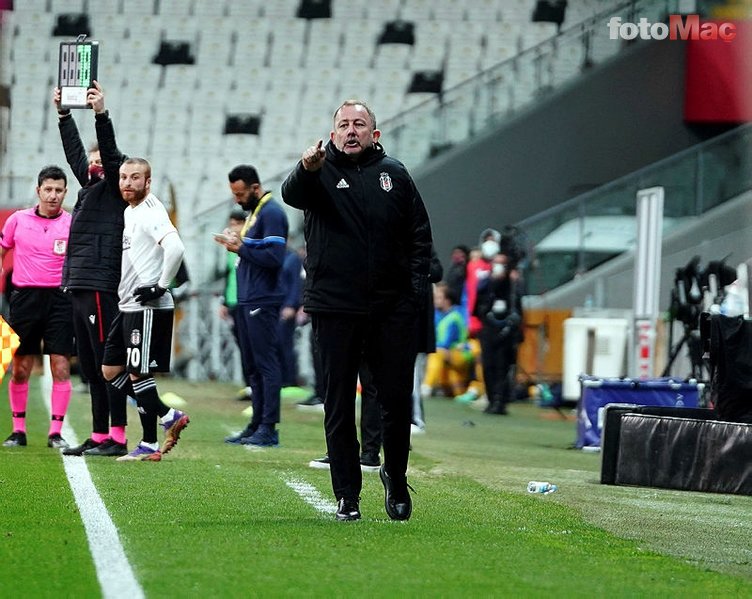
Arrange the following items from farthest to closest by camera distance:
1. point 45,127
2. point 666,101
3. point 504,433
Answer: point 45,127, point 666,101, point 504,433

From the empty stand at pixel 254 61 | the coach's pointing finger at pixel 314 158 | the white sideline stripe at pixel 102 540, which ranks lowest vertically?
the white sideline stripe at pixel 102 540

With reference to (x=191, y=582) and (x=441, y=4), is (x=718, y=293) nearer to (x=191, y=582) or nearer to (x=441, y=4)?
(x=191, y=582)

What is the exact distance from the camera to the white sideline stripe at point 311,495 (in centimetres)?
784

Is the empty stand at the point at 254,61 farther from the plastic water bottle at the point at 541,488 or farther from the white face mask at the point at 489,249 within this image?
the plastic water bottle at the point at 541,488

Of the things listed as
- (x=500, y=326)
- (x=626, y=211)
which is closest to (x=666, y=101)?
(x=626, y=211)

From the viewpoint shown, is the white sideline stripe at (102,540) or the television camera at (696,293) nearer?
the white sideline stripe at (102,540)

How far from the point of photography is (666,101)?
2825 cm

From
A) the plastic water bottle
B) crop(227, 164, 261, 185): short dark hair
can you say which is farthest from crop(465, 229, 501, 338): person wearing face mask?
the plastic water bottle

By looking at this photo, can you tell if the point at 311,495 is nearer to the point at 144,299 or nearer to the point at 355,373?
the point at 355,373

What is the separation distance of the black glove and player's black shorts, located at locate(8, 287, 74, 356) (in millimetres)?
1725

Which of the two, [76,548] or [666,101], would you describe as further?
[666,101]

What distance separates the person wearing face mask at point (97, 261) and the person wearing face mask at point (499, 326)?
8.69m

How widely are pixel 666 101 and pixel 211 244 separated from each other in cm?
890

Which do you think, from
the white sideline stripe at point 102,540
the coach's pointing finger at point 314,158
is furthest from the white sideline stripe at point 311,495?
the coach's pointing finger at point 314,158
